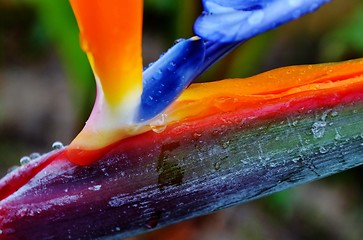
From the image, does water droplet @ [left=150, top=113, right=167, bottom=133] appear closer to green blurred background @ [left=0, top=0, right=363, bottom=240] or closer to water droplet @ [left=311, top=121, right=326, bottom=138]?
water droplet @ [left=311, top=121, right=326, bottom=138]

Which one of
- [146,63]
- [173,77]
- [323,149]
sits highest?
[146,63]

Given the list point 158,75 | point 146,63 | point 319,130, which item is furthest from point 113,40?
point 146,63

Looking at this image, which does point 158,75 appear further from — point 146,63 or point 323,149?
point 146,63

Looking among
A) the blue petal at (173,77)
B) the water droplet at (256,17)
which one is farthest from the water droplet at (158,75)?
the water droplet at (256,17)

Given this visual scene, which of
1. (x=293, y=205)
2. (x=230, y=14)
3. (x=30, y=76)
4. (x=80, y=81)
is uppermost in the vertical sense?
(x=30, y=76)

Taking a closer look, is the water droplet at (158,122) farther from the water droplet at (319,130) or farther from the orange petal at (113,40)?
the water droplet at (319,130)

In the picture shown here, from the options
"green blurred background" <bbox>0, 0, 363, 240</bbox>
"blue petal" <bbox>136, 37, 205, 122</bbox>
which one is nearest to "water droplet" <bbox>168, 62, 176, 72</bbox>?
"blue petal" <bbox>136, 37, 205, 122</bbox>

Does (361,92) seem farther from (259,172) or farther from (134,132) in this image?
(134,132)

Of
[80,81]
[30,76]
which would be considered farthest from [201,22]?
[30,76]
